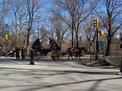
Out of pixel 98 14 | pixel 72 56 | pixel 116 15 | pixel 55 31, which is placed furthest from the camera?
pixel 55 31

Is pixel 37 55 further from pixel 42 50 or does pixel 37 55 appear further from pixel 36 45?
pixel 36 45

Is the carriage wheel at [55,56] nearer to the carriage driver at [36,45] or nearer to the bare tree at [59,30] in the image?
the carriage driver at [36,45]

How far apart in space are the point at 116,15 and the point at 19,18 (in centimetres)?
2750

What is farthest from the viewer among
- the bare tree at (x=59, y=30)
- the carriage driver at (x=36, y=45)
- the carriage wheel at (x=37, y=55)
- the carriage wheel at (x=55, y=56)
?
the bare tree at (x=59, y=30)

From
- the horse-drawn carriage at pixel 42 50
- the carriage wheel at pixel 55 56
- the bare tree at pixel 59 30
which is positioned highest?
the bare tree at pixel 59 30

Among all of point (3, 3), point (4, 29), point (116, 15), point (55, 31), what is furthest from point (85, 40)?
point (116, 15)

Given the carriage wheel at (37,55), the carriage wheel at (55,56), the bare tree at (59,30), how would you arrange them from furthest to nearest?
1. the bare tree at (59,30)
2. the carriage wheel at (55,56)
3. the carriage wheel at (37,55)

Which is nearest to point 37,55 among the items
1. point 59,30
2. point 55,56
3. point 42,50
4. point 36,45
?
point 42,50

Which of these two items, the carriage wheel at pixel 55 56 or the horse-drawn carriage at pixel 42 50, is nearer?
the horse-drawn carriage at pixel 42 50

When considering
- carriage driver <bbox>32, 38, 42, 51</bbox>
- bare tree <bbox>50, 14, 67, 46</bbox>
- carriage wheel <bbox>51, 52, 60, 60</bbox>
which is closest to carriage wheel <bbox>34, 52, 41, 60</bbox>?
carriage driver <bbox>32, 38, 42, 51</bbox>

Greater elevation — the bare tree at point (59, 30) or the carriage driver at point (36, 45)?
the bare tree at point (59, 30)

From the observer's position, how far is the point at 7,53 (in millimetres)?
60875

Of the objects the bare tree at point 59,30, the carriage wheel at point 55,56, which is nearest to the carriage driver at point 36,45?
the carriage wheel at point 55,56

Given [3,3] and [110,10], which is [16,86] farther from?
[3,3]
